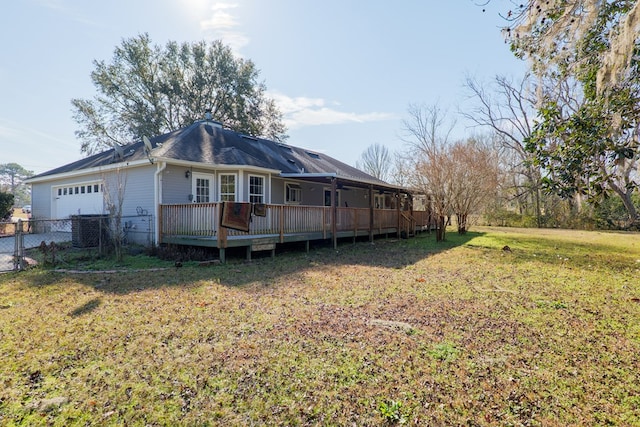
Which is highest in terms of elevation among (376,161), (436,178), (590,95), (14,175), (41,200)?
(14,175)

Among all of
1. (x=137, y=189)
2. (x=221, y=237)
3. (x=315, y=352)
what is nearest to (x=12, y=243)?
(x=137, y=189)

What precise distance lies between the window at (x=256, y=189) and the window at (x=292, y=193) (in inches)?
86.5

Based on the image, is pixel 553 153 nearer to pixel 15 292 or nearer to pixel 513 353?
pixel 513 353

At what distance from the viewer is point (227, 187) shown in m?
11.9

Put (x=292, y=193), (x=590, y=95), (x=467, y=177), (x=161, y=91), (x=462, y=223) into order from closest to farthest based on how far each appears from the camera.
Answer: (x=590, y=95)
(x=292, y=193)
(x=467, y=177)
(x=462, y=223)
(x=161, y=91)

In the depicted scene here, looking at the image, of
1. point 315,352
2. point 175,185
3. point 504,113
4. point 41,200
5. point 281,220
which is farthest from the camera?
point 504,113

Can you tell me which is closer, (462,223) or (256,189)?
(256,189)

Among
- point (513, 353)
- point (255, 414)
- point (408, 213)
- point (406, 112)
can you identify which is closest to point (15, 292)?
point (255, 414)

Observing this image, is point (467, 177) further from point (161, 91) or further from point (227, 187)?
point (161, 91)

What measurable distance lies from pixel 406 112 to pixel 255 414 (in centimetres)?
2470

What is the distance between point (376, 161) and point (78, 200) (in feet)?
113

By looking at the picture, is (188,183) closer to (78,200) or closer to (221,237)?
(221,237)

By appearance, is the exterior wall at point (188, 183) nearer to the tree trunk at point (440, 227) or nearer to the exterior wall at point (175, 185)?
the exterior wall at point (175, 185)

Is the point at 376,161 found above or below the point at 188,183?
above
